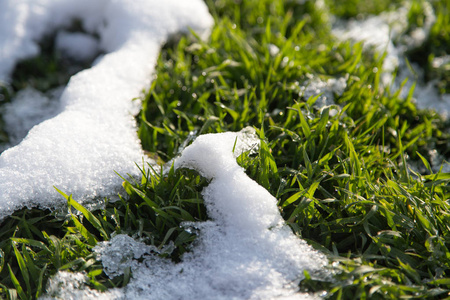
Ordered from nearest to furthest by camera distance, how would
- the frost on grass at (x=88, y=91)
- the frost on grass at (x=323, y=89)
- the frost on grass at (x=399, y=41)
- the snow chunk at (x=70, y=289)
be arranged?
1. the snow chunk at (x=70, y=289)
2. the frost on grass at (x=88, y=91)
3. the frost on grass at (x=323, y=89)
4. the frost on grass at (x=399, y=41)

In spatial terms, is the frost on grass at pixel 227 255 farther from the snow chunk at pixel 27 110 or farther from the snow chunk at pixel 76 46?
the snow chunk at pixel 76 46

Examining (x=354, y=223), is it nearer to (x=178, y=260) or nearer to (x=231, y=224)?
(x=231, y=224)

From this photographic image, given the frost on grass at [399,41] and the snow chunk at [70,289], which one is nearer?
the snow chunk at [70,289]

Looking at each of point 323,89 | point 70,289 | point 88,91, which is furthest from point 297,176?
point 88,91

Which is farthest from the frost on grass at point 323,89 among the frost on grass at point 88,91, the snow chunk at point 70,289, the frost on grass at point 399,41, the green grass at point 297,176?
the snow chunk at point 70,289

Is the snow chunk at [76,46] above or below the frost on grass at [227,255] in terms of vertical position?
above

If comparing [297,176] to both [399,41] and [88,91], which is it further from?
[399,41]

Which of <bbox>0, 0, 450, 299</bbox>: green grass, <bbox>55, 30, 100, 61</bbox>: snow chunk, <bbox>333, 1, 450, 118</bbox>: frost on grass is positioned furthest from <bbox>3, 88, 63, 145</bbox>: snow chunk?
<bbox>333, 1, 450, 118</bbox>: frost on grass

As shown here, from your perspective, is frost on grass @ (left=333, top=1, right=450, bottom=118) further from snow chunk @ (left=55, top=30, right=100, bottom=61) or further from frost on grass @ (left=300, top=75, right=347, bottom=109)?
snow chunk @ (left=55, top=30, right=100, bottom=61)
